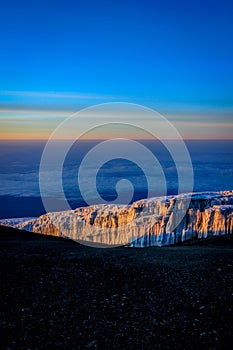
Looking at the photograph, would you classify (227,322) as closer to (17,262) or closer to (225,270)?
(225,270)

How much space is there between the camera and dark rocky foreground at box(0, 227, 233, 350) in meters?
6.02

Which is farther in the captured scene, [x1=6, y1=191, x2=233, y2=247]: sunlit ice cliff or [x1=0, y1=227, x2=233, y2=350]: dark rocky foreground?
[x1=6, y1=191, x2=233, y2=247]: sunlit ice cliff

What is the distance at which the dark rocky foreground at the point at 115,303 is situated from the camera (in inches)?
237

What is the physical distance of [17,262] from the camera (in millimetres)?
10305

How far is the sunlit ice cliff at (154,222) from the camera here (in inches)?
1614

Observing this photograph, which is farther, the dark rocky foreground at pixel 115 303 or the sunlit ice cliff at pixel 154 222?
the sunlit ice cliff at pixel 154 222

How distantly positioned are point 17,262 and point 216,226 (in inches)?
1328

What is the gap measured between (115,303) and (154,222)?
37.3 metres

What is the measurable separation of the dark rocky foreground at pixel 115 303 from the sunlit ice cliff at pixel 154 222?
29.8 metres

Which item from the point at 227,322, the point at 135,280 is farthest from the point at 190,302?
the point at 135,280

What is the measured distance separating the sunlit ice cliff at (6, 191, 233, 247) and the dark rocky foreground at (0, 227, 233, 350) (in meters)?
29.8

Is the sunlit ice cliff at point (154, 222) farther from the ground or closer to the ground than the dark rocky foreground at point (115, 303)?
closer to the ground

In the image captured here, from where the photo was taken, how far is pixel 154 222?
1741 inches

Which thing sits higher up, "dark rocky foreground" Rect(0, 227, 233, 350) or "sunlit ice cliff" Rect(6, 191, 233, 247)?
"dark rocky foreground" Rect(0, 227, 233, 350)
